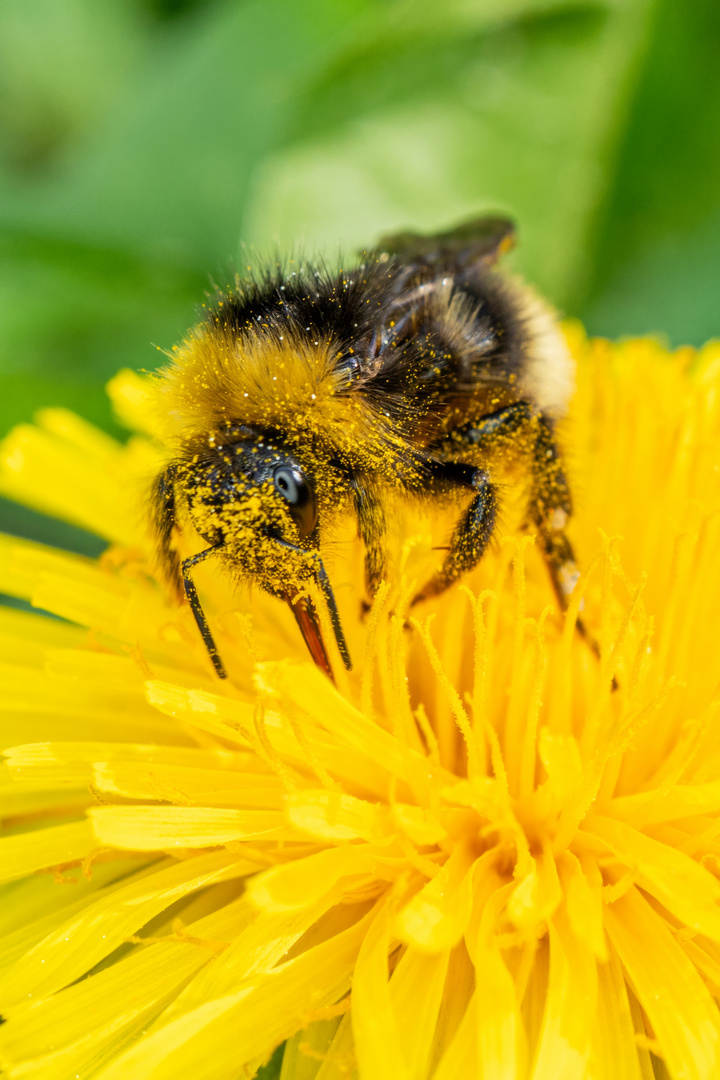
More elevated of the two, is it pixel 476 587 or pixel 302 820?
pixel 476 587

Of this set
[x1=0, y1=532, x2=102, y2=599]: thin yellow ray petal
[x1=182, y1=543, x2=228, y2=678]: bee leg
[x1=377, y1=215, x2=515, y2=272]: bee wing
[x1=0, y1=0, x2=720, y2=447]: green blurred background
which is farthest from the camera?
[x1=0, y1=0, x2=720, y2=447]: green blurred background

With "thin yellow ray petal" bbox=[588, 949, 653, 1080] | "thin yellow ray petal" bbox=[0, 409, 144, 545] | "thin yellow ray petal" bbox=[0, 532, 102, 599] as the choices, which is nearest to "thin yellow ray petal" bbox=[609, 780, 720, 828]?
"thin yellow ray petal" bbox=[588, 949, 653, 1080]

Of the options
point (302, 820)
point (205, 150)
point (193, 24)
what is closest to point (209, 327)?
point (302, 820)

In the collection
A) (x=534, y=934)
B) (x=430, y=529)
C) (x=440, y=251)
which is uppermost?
(x=440, y=251)

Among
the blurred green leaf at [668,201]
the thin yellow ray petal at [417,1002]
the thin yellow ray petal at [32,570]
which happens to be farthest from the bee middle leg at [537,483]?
the blurred green leaf at [668,201]

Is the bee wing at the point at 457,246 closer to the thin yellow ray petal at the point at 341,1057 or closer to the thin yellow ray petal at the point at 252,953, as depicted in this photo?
the thin yellow ray petal at the point at 252,953

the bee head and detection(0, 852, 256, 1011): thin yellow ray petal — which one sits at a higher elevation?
the bee head

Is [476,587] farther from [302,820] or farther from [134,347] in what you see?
[134,347]

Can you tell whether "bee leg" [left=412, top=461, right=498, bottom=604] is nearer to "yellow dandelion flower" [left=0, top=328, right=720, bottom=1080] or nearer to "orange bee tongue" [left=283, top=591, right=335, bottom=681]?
"yellow dandelion flower" [left=0, top=328, right=720, bottom=1080]
